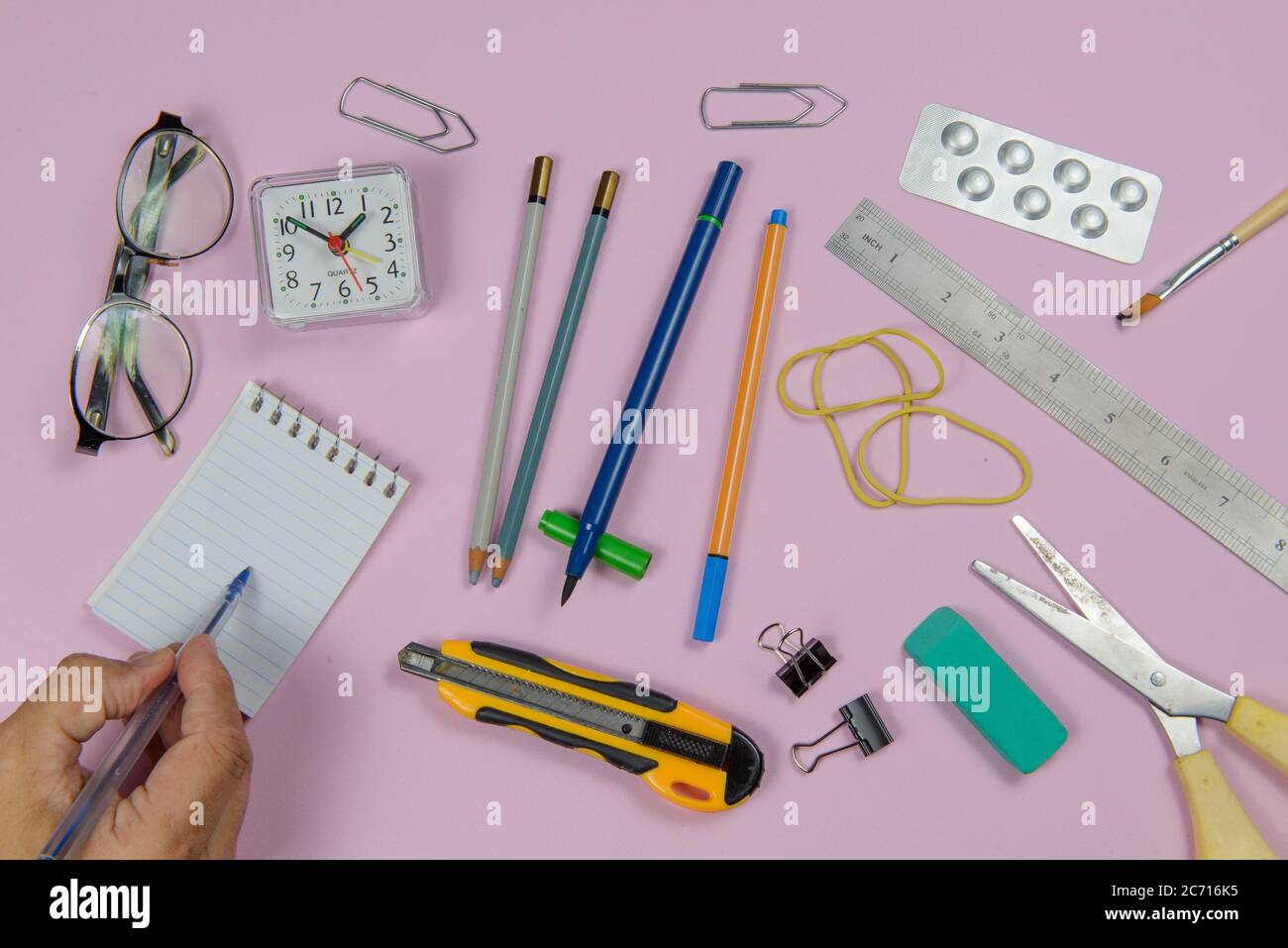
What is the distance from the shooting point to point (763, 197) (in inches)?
64.9

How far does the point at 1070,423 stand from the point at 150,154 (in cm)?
160

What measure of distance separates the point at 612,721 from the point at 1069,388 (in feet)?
2.98

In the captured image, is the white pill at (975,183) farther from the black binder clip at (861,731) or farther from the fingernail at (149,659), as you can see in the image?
the fingernail at (149,659)

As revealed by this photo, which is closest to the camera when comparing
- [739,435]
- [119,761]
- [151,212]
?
[119,761]

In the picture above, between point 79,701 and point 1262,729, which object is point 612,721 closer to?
point 79,701

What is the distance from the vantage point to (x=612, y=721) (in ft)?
4.74

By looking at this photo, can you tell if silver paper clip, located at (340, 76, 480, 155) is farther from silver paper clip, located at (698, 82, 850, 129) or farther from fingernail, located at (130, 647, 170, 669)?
fingernail, located at (130, 647, 170, 669)

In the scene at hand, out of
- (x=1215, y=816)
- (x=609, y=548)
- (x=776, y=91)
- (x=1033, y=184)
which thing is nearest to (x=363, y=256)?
(x=609, y=548)

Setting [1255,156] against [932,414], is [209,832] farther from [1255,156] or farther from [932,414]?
[1255,156]

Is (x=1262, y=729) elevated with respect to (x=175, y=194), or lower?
lower

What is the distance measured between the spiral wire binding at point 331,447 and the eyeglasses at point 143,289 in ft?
0.44

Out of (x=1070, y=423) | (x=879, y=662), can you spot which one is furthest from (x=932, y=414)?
(x=879, y=662)

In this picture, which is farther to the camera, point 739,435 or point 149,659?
point 739,435

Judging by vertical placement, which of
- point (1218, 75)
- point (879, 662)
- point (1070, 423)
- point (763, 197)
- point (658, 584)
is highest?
point (1218, 75)
